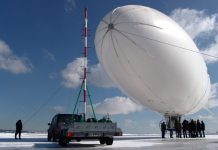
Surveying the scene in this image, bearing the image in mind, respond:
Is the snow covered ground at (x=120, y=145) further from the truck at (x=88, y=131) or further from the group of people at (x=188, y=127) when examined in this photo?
the group of people at (x=188, y=127)

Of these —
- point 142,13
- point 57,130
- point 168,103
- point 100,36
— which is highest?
point 142,13

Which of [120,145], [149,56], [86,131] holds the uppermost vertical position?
[149,56]

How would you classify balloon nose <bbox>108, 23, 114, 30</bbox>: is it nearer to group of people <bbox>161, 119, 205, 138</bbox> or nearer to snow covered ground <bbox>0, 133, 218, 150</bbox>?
snow covered ground <bbox>0, 133, 218, 150</bbox>

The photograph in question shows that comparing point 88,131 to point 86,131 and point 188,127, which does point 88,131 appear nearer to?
point 86,131

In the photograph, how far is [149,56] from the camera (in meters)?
20.4

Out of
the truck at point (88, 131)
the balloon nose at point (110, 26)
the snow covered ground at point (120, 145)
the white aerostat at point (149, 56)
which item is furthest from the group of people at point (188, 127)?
the truck at point (88, 131)

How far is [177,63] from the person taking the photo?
2156cm

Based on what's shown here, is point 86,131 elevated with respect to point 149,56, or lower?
lower

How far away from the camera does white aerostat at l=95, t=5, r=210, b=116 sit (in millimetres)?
20328

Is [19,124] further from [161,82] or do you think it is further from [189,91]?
[189,91]

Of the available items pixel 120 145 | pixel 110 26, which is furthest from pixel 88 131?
pixel 110 26

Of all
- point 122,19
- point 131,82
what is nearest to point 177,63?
point 131,82

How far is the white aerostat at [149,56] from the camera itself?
2033 centimetres

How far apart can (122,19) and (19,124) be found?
35.3 feet
